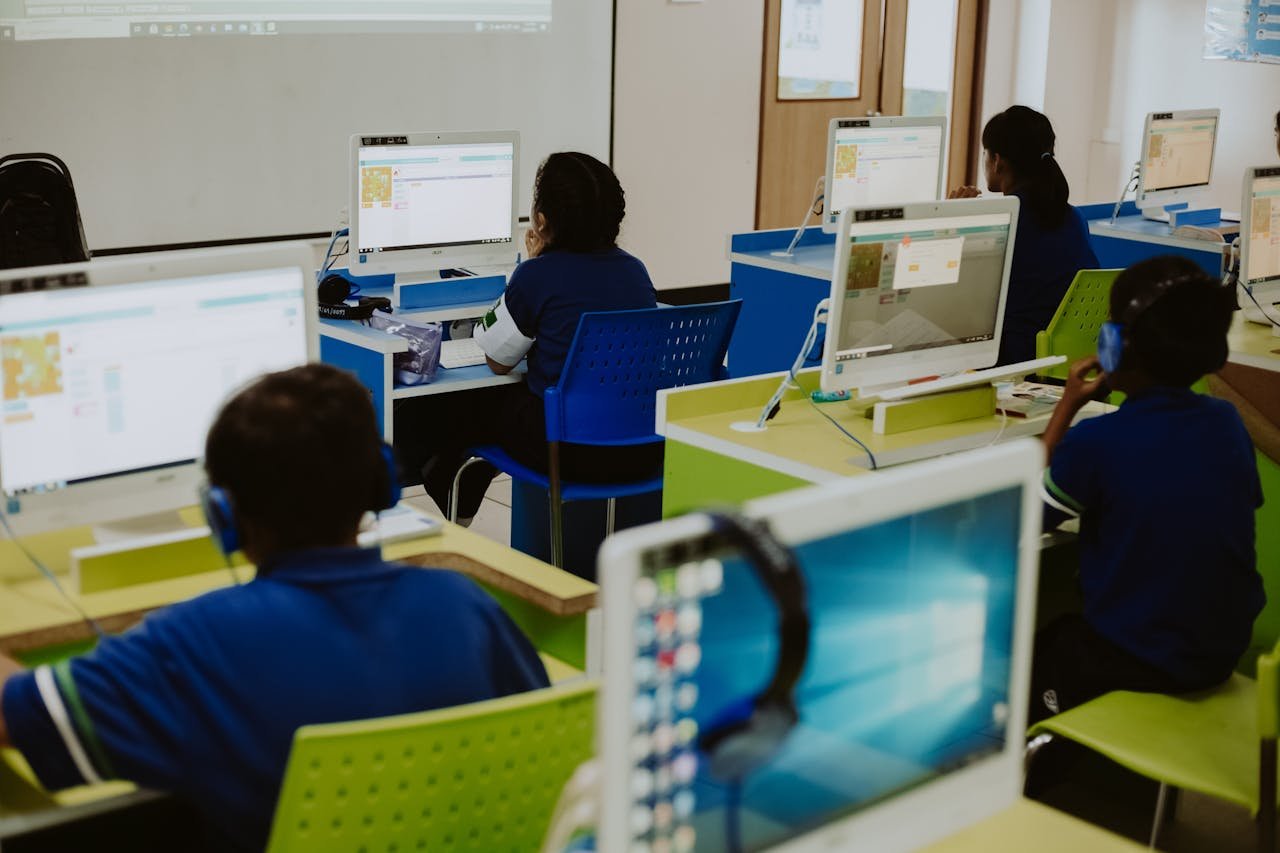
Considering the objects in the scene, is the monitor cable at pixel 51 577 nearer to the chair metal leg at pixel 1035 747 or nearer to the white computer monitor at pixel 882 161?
the chair metal leg at pixel 1035 747

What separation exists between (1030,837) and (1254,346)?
268 centimetres

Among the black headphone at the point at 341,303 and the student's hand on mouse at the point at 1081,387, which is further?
the black headphone at the point at 341,303

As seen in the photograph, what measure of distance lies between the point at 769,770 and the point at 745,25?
6394 mm

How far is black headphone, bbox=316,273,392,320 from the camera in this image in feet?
12.8

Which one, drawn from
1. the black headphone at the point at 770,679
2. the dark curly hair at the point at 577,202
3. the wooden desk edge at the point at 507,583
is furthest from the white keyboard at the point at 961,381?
the black headphone at the point at 770,679

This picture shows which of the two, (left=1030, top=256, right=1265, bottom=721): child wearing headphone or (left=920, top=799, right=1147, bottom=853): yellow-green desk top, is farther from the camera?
(left=1030, top=256, right=1265, bottom=721): child wearing headphone

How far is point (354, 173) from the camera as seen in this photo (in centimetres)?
400

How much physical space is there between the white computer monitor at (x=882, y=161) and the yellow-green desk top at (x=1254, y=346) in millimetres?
1347

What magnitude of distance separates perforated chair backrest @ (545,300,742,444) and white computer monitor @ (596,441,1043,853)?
207cm

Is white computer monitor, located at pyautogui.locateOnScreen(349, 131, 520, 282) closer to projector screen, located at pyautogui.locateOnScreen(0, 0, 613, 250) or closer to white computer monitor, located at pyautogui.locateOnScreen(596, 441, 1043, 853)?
projector screen, located at pyautogui.locateOnScreen(0, 0, 613, 250)

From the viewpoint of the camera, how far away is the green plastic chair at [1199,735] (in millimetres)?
2031

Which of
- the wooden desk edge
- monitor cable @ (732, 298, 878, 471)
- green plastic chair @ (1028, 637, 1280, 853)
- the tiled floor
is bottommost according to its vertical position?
the tiled floor

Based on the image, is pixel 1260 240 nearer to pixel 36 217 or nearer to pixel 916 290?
pixel 916 290

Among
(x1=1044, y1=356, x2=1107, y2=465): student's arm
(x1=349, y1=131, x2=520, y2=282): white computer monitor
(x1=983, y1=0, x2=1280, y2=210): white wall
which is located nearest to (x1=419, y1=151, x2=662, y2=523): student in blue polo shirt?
(x1=349, y1=131, x2=520, y2=282): white computer monitor
